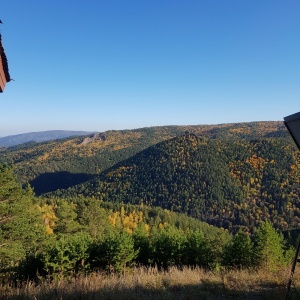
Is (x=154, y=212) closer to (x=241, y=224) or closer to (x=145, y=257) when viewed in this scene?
(x=241, y=224)

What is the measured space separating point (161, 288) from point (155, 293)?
362 millimetres

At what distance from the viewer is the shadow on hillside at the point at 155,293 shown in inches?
225

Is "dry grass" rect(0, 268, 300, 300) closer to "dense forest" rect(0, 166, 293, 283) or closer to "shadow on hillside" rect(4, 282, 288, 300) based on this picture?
"shadow on hillside" rect(4, 282, 288, 300)

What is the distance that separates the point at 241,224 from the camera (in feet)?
485

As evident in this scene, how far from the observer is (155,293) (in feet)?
20.4

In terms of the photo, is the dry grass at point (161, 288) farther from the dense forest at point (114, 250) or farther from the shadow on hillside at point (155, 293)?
the dense forest at point (114, 250)

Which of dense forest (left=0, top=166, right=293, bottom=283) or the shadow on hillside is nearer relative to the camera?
the shadow on hillside

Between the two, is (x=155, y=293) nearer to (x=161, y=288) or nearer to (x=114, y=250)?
(x=161, y=288)

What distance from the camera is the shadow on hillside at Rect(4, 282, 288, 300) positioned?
5.73 meters

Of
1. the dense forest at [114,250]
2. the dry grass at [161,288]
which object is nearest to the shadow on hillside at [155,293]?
the dry grass at [161,288]

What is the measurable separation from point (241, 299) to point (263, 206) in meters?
170

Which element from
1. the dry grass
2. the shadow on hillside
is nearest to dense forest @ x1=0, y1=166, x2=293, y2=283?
the dry grass

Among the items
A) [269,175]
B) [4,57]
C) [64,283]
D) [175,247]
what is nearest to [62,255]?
[175,247]

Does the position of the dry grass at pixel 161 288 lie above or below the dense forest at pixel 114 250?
above
